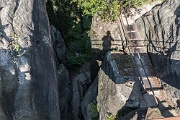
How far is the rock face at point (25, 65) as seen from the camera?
19.3 feet

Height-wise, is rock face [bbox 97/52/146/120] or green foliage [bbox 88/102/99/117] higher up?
rock face [bbox 97/52/146/120]

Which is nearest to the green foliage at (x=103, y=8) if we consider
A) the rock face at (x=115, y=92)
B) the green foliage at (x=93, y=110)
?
the rock face at (x=115, y=92)

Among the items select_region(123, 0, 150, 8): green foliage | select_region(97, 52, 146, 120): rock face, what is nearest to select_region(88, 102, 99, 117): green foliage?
select_region(97, 52, 146, 120): rock face

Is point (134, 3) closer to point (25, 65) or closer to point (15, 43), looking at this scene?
point (15, 43)

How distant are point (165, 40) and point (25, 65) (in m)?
4.96

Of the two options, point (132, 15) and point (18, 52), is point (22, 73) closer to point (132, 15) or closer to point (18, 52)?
point (18, 52)

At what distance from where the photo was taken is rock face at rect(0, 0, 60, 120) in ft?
19.3

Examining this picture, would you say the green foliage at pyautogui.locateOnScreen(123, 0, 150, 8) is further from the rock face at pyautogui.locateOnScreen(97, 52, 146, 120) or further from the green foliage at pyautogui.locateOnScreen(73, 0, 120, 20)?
the rock face at pyautogui.locateOnScreen(97, 52, 146, 120)

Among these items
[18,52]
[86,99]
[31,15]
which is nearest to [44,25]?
[31,15]

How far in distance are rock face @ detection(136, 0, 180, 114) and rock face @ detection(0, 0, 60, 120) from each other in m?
3.59

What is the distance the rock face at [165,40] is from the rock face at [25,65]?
11.8ft

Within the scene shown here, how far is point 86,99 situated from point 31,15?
429cm

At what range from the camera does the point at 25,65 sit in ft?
20.7

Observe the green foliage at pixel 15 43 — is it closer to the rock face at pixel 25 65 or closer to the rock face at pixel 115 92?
the rock face at pixel 25 65
